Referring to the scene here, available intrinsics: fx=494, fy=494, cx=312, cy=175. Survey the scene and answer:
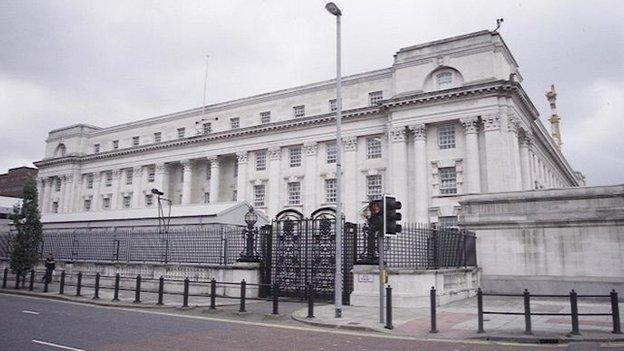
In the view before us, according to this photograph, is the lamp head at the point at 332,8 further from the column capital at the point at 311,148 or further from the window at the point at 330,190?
the column capital at the point at 311,148

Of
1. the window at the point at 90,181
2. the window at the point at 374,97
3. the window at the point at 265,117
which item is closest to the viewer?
the window at the point at 374,97

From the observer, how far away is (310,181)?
5109 centimetres

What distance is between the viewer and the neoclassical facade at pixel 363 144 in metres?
41.4

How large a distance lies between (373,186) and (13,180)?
9567 centimetres

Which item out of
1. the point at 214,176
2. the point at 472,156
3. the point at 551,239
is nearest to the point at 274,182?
the point at 214,176

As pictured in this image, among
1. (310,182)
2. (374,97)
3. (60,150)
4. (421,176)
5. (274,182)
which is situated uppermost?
(374,97)

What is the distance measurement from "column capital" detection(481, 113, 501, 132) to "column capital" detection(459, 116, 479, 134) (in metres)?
0.71

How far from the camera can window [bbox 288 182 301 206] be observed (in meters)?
52.4

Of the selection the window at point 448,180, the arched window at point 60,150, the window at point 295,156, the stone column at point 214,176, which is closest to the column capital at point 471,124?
the window at point 448,180

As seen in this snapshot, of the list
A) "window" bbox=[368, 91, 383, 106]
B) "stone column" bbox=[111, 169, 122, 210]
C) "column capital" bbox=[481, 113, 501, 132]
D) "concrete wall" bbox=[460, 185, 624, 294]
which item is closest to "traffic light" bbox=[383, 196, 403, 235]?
"concrete wall" bbox=[460, 185, 624, 294]

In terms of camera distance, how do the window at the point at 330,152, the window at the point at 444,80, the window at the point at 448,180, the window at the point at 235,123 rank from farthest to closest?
the window at the point at 235,123
the window at the point at 330,152
the window at the point at 444,80
the window at the point at 448,180

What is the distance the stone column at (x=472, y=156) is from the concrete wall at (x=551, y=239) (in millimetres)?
16272

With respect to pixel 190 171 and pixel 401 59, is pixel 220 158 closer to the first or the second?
pixel 190 171

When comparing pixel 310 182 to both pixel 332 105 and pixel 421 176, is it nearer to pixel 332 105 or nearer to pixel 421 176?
pixel 332 105
